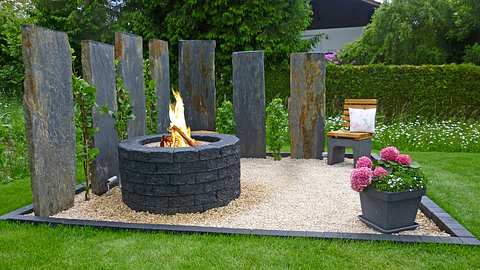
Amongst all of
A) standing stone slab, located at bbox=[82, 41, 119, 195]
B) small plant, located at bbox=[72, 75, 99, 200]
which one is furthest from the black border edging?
standing stone slab, located at bbox=[82, 41, 119, 195]

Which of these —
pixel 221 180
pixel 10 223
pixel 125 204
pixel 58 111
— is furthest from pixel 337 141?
pixel 10 223

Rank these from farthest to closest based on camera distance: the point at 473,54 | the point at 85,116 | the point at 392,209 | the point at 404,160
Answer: the point at 473,54 < the point at 85,116 < the point at 404,160 < the point at 392,209

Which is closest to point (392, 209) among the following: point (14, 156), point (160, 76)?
point (160, 76)

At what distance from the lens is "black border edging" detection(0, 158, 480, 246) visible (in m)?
3.39

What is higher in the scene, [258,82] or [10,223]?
[258,82]

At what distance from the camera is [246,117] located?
6656mm

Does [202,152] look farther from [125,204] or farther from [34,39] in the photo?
[34,39]

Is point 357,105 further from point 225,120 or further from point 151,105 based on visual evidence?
point 151,105

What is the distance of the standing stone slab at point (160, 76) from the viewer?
19.7 ft

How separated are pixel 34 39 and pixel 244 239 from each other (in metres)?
2.31

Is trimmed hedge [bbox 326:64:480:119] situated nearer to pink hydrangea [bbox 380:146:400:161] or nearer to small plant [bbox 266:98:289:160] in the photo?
small plant [bbox 266:98:289:160]

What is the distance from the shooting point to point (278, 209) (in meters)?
4.28

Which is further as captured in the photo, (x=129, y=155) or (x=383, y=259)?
(x=129, y=155)

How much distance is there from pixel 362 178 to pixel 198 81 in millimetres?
3587
